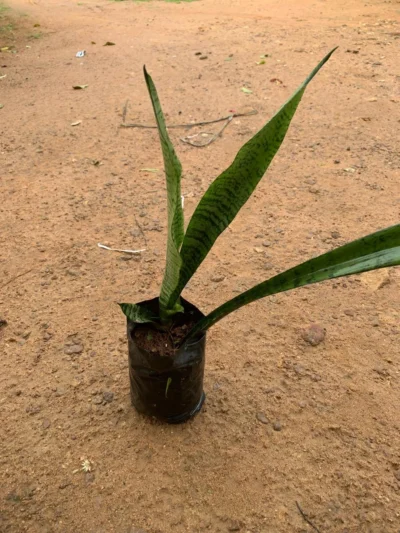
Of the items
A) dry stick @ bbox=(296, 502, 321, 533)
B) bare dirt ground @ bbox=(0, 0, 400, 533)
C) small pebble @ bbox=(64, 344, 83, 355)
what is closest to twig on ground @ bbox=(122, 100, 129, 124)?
bare dirt ground @ bbox=(0, 0, 400, 533)

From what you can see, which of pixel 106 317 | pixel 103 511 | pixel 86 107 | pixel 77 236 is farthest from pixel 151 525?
pixel 86 107

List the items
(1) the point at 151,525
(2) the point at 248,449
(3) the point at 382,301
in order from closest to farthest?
(1) the point at 151,525, (2) the point at 248,449, (3) the point at 382,301

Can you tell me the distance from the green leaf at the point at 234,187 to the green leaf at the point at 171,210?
0.12ft

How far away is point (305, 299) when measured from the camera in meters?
Result: 2.11

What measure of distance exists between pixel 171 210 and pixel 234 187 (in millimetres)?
153

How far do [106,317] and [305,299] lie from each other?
0.76m

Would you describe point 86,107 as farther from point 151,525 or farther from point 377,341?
point 151,525

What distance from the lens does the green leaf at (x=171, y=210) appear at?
1.09 metres

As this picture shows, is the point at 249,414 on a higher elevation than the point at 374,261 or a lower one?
lower

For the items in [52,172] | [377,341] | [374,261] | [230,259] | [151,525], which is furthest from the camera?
[52,172]

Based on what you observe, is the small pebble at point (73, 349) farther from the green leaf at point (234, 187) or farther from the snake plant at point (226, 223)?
the green leaf at point (234, 187)

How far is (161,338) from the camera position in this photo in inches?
58.0

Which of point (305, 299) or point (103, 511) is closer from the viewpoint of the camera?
point (103, 511)

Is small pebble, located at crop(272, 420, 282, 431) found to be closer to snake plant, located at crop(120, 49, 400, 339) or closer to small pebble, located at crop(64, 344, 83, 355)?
snake plant, located at crop(120, 49, 400, 339)
